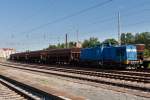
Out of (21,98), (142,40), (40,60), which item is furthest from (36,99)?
(142,40)

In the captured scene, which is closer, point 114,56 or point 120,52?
point 120,52

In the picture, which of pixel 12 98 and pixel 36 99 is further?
pixel 12 98

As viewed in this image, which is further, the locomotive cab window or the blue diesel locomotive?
the locomotive cab window

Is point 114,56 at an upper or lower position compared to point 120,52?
lower

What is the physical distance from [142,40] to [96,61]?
331ft

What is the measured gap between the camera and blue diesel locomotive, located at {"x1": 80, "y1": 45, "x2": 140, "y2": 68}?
104 feet

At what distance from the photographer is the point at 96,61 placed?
37062 millimetres

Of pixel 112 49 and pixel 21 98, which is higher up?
pixel 112 49

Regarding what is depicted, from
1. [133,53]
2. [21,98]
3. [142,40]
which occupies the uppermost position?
[142,40]

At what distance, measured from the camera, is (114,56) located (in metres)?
33.1

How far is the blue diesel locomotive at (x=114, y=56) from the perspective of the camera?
3177 centimetres

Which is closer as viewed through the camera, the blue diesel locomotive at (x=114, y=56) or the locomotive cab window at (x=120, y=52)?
the blue diesel locomotive at (x=114, y=56)

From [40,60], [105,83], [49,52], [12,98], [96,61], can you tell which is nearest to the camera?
[12,98]

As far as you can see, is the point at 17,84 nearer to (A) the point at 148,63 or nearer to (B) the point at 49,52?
(A) the point at 148,63
